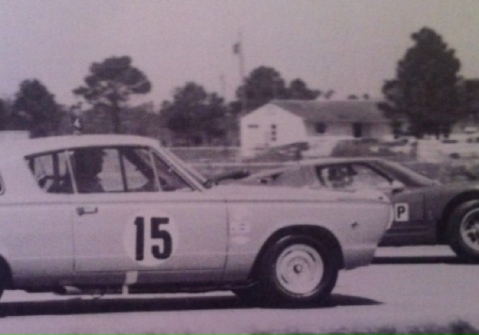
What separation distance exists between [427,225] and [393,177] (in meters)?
0.63

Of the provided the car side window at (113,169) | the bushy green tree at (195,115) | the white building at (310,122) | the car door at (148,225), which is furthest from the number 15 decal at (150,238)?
the white building at (310,122)

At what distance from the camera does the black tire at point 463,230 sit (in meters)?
9.96

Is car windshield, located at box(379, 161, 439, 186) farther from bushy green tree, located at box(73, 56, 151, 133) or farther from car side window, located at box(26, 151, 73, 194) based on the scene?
car side window, located at box(26, 151, 73, 194)

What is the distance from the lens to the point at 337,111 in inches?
1320

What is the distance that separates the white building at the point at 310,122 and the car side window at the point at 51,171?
14.1m

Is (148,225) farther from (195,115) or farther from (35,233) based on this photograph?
(195,115)

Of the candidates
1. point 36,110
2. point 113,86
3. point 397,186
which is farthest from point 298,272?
point 36,110

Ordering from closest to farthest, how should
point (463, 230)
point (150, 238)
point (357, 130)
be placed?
point (150, 238), point (463, 230), point (357, 130)

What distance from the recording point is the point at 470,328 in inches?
236

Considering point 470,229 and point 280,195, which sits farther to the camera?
point 470,229

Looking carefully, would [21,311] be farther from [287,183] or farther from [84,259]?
[287,183]

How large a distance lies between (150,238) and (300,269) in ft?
4.03

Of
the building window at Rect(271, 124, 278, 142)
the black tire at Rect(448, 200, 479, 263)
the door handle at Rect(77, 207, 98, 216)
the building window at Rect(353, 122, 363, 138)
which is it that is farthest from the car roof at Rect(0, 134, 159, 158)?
the building window at Rect(353, 122, 363, 138)

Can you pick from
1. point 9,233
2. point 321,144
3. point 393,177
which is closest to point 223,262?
point 9,233
